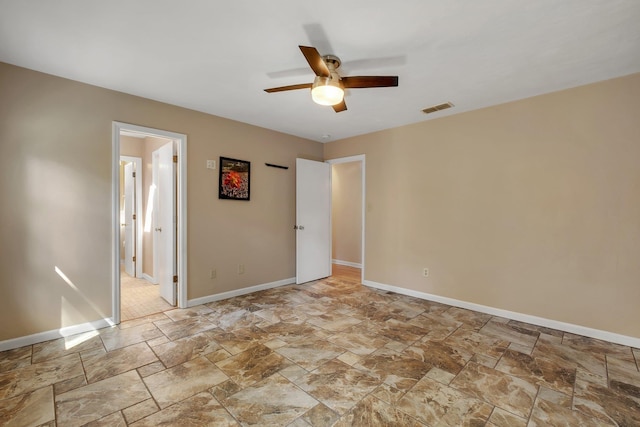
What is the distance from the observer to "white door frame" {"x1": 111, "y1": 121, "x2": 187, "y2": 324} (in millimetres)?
2990

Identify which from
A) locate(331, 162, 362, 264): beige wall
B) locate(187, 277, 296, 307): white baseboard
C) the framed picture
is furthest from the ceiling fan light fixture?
locate(331, 162, 362, 264): beige wall

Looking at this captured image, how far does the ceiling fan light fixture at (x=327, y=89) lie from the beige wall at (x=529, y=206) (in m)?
2.24

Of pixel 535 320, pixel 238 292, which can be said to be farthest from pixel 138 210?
pixel 535 320

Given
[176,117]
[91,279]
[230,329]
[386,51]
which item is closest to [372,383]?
[230,329]

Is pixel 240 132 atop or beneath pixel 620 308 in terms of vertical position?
atop

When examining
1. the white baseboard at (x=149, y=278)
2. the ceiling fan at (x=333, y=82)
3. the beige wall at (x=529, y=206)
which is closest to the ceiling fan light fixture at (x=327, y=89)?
the ceiling fan at (x=333, y=82)

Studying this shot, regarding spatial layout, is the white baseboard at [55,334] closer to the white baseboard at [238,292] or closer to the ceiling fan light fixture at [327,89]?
the white baseboard at [238,292]

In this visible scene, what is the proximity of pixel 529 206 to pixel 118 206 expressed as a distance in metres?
4.58

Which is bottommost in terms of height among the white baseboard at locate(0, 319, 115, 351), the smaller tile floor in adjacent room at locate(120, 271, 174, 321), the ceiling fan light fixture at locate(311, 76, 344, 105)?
the smaller tile floor in adjacent room at locate(120, 271, 174, 321)

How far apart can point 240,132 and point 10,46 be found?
89.6 inches

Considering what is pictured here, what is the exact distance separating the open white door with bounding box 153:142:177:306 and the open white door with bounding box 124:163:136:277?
1565 millimetres

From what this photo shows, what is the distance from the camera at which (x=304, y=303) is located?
376cm

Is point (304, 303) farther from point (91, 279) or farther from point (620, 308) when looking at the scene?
point (620, 308)

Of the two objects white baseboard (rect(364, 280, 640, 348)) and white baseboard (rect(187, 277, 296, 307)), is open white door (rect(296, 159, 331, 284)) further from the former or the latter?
white baseboard (rect(364, 280, 640, 348))
